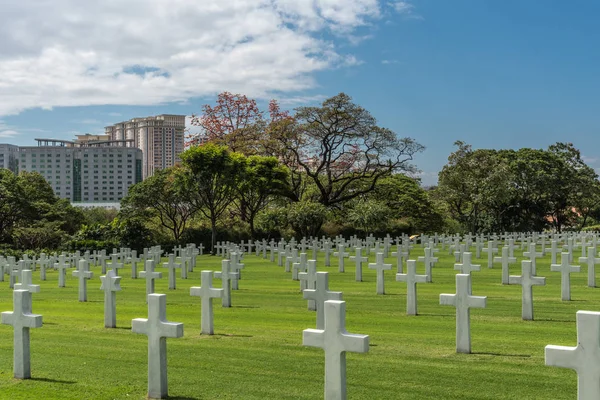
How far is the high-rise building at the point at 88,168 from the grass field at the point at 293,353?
166 metres

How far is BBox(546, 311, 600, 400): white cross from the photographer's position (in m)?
4.36

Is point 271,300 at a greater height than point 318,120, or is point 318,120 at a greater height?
point 318,120

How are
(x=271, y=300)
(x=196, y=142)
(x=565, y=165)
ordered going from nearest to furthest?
(x=271, y=300)
(x=565, y=165)
(x=196, y=142)

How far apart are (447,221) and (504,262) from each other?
35273 millimetres

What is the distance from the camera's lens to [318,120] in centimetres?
4350

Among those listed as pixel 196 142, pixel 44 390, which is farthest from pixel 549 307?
pixel 196 142

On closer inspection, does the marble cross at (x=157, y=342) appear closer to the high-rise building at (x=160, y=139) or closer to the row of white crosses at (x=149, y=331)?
the row of white crosses at (x=149, y=331)

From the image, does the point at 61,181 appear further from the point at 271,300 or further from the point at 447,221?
the point at 271,300

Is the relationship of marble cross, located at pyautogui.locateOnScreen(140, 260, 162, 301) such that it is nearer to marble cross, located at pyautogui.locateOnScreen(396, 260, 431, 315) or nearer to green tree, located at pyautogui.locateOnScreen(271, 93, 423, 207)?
marble cross, located at pyautogui.locateOnScreen(396, 260, 431, 315)

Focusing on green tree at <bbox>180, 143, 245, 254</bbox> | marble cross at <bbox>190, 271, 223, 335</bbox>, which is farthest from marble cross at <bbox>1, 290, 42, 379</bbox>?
green tree at <bbox>180, 143, 245, 254</bbox>

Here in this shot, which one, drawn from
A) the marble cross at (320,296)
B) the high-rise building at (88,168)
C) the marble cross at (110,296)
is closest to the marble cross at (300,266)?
the marble cross at (110,296)

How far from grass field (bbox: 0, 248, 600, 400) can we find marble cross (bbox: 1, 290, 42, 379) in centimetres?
18

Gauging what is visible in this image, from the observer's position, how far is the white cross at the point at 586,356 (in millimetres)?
4355

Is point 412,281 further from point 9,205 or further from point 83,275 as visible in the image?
point 9,205
